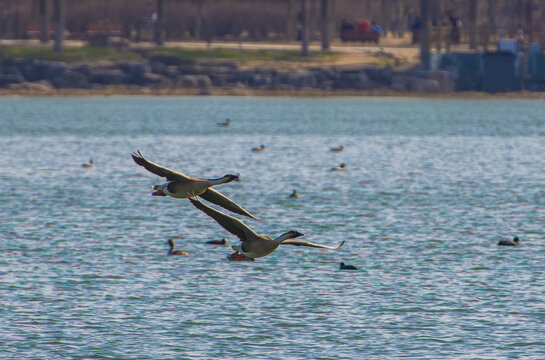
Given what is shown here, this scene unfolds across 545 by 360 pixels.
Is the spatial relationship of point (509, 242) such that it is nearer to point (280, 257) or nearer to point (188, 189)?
point (280, 257)

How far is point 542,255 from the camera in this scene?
36.8m

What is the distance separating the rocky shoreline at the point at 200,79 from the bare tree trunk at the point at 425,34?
1.22 metres

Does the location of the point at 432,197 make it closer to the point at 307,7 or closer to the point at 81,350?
the point at 81,350

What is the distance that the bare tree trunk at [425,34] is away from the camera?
3841 inches

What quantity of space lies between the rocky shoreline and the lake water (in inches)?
760

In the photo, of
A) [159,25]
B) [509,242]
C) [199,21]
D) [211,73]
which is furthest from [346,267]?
[199,21]

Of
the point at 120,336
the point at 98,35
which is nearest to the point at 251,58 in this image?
the point at 98,35

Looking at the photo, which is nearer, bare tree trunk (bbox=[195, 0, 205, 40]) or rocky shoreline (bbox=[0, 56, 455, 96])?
rocky shoreline (bbox=[0, 56, 455, 96])

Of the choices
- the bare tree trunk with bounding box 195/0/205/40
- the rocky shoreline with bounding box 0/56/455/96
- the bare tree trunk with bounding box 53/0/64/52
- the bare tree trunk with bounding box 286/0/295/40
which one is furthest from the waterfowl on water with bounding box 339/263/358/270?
the bare tree trunk with bounding box 286/0/295/40

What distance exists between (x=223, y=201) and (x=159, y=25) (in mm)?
88798

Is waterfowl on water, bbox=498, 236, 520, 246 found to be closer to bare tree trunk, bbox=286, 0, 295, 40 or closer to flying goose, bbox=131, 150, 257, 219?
flying goose, bbox=131, 150, 257, 219

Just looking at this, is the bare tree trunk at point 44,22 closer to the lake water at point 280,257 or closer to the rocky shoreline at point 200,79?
the rocky shoreline at point 200,79

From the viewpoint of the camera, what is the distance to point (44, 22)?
100312mm

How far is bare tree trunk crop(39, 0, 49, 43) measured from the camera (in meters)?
96.2
